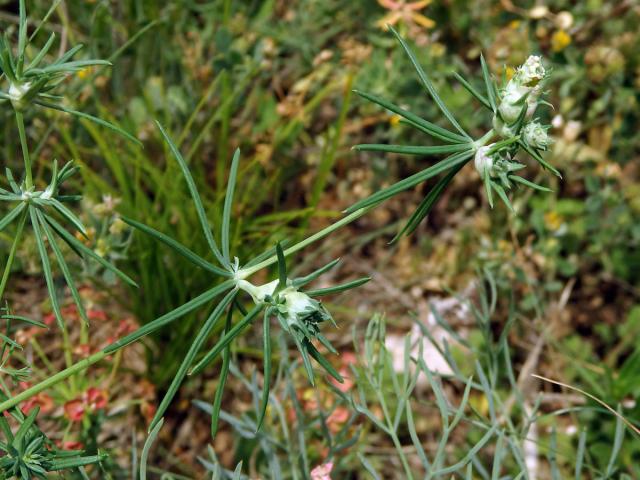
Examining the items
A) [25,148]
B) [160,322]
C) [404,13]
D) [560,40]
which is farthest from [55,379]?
[560,40]

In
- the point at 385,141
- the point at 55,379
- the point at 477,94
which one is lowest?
the point at 385,141

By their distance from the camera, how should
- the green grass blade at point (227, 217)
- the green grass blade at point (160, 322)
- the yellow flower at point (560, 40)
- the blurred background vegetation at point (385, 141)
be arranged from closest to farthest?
1. the green grass blade at point (160, 322)
2. the green grass blade at point (227, 217)
3. the blurred background vegetation at point (385, 141)
4. the yellow flower at point (560, 40)

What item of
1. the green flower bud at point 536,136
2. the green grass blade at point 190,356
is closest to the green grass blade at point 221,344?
the green grass blade at point 190,356

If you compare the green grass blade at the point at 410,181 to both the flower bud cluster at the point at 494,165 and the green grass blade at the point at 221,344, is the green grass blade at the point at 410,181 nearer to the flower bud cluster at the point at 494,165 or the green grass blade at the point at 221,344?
the flower bud cluster at the point at 494,165

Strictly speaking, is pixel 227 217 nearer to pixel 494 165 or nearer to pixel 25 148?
pixel 25 148

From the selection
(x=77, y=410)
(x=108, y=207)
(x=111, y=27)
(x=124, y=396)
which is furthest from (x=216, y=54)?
(x=77, y=410)

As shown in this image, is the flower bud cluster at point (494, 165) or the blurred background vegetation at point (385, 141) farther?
the blurred background vegetation at point (385, 141)

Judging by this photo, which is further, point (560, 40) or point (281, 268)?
point (560, 40)

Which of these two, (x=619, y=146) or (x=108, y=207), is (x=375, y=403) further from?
(x=619, y=146)
